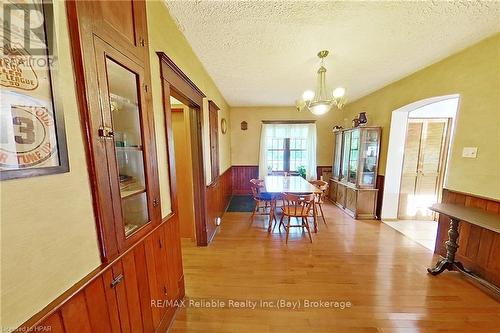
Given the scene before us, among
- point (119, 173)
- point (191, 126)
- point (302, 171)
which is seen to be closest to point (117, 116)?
point (119, 173)

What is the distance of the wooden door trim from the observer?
59.5 inches

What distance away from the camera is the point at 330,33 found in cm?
183

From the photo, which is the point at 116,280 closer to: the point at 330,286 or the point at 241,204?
the point at 330,286

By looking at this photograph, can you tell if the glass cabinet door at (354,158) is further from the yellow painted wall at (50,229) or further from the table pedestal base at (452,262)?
the yellow painted wall at (50,229)

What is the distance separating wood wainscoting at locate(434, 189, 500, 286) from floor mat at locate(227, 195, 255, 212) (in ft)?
10.7

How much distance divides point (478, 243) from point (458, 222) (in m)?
0.36

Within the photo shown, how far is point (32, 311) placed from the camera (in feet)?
2.06

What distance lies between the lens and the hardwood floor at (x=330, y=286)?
5.08 feet

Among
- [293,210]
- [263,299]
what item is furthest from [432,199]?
[263,299]

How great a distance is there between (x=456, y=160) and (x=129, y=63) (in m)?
3.49

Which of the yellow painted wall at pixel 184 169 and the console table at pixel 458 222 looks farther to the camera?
the yellow painted wall at pixel 184 169

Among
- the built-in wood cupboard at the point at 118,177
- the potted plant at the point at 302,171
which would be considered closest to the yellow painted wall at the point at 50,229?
the built-in wood cupboard at the point at 118,177

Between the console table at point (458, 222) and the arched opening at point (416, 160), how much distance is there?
127 centimetres

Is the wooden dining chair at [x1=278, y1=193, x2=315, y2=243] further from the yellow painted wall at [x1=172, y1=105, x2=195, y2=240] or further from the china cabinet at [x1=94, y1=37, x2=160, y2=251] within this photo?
the china cabinet at [x1=94, y1=37, x2=160, y2=251]
